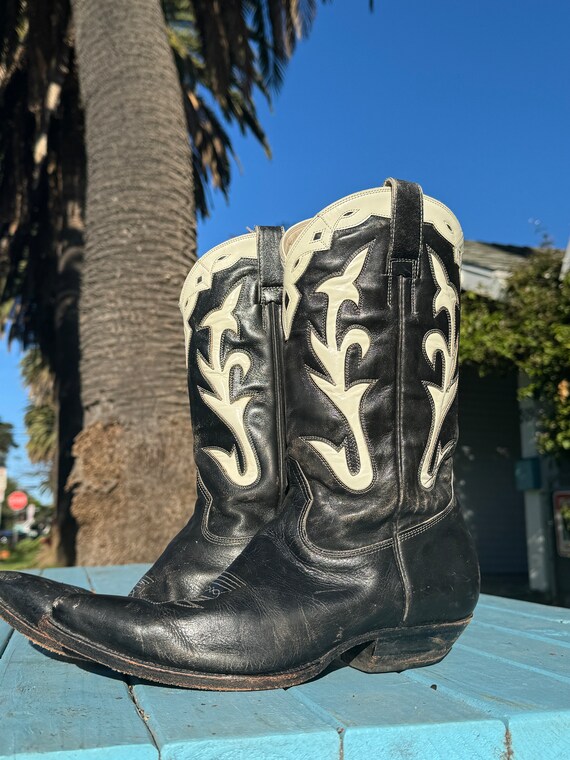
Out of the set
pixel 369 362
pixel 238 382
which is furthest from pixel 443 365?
pixel 238 382

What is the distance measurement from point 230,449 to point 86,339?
2664 millimetres

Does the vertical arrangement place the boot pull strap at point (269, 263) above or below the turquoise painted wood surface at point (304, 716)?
above

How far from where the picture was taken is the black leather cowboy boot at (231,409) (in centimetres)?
158

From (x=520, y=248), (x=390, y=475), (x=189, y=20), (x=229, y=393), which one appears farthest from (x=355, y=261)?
(x=189, y=20)

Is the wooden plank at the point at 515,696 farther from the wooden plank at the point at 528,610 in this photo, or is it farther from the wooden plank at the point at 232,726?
the wooden plank at the point at 528,610

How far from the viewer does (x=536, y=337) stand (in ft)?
19.0

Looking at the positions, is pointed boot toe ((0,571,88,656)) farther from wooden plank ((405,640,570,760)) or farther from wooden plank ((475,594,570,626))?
wooden plank ((475,594,570,626))

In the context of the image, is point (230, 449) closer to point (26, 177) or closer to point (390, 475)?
point (390, 475)

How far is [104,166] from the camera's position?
13.9 feet

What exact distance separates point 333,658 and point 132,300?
10.2ft

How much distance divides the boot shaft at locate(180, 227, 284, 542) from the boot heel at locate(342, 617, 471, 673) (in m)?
0.43

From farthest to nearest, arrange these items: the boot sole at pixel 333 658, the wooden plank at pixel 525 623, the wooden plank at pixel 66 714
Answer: the wooden plank at pixel 525 623 < the boot sole at pixel 333 658 < the wooden plank at pixel 66 714

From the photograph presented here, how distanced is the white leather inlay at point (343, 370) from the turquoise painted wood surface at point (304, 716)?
1.17 feet

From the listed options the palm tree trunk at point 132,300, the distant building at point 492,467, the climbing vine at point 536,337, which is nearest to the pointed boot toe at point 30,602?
the palm tree trunk at point 132,300
